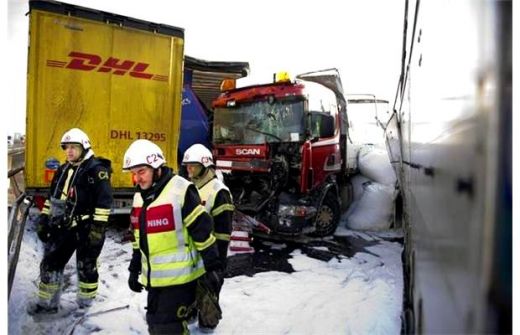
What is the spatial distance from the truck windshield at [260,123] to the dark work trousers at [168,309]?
11.7 ft

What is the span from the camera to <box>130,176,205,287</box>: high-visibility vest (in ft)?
7.19

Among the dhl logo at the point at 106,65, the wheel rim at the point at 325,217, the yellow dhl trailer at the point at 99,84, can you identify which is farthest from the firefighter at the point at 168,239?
the wheel rim at the point at 325,217

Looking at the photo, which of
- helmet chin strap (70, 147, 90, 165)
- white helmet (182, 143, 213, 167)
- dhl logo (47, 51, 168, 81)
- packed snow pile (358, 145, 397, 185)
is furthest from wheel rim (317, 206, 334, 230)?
helmet chin strap (70, 147, 90, 165)

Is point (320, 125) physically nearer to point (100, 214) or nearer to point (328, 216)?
point (328, 216)

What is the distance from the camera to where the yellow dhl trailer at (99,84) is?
4.46m

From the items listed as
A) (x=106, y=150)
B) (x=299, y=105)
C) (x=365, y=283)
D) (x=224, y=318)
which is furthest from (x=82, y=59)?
(x=365, y=283)

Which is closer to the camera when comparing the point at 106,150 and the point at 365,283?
the point at 365,283

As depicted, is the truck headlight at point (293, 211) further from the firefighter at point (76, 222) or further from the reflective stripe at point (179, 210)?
the reflective stripe at point (179, 210)

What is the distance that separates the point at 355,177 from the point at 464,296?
6.92m

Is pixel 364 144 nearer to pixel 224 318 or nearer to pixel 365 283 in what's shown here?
pixel 365 283

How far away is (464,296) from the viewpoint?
54cm

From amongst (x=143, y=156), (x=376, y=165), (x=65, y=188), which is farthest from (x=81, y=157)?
(x=376, y=165)

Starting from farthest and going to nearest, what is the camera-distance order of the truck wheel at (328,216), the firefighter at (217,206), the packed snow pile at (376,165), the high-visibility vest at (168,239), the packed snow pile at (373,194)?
the packed snow pile at (376,165) → the packed snow pile at (373,194) → the truck wheel at (328,216) → the firefighter at (217,206) → the high-visibility vest at (168,239)

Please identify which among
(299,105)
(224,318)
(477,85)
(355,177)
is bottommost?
(224,318)
